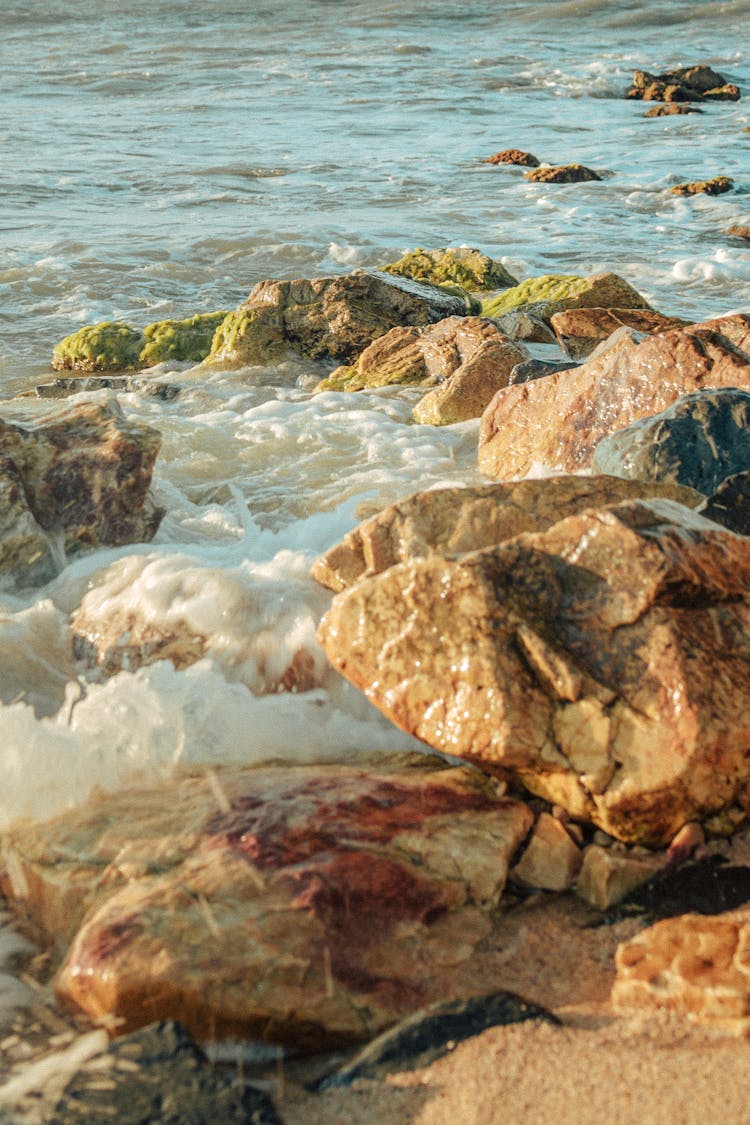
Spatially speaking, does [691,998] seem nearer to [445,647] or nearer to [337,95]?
[445,647]

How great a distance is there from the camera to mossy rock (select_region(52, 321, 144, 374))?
7641mm

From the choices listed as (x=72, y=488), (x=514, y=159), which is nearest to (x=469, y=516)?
(x=72, y=488)

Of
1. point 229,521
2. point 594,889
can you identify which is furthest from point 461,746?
point 229,521

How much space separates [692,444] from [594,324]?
2716 millimetres

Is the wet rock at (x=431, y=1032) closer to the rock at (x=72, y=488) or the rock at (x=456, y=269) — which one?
the rock at (x=72, y=488)

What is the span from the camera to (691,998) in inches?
86.1

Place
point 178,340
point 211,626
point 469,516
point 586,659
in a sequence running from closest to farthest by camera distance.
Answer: point 586,659 → point 469,516 → point 211,626 → point 178,340

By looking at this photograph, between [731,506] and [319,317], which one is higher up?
[731,506]

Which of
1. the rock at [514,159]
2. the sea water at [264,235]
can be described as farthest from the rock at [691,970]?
the rock at [514,159]

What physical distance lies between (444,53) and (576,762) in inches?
1068

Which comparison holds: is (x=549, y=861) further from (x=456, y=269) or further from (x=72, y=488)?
(x=456, y=269)

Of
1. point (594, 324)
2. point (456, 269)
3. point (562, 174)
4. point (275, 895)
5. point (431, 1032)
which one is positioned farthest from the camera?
point (562, 174)

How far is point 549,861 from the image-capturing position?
8.75 ft

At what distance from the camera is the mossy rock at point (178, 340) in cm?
782
